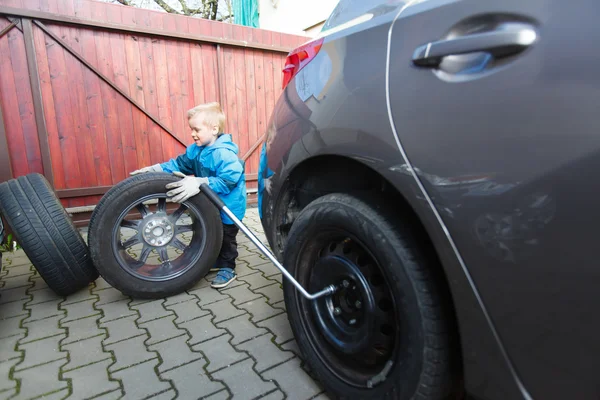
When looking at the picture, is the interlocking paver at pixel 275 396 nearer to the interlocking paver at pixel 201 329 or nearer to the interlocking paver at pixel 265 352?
the interlocking paver at pixel 265 352

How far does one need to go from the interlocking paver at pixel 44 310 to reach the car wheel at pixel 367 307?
5.91 feet

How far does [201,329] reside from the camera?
209cm

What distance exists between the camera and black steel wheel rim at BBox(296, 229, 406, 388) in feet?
4.08

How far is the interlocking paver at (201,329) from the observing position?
6.54 ft

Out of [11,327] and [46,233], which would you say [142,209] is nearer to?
[46,233]

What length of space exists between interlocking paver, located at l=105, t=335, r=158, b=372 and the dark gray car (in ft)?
3.31

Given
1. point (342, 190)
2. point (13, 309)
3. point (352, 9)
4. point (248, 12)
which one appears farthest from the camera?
point (248, 12)

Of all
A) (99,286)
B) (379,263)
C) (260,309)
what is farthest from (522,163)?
(99,286)

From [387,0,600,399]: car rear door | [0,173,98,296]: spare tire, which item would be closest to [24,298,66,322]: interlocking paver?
[0,173,98,296]: spare tire

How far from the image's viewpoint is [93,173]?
14.3ft

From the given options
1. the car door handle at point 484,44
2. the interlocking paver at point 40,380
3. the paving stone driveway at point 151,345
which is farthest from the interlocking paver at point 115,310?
the car door handle at point 484,44

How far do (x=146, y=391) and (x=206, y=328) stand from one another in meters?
0.54

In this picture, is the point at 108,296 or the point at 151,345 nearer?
the point at 151,345

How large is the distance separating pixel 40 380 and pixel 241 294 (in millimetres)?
1216
